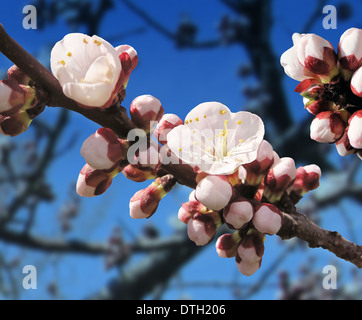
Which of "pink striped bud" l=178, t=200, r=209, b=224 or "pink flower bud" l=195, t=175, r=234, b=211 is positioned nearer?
"pink flower bud" l=195, t=175, r=234, b=211

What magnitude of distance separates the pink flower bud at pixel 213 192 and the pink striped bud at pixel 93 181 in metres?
0.13

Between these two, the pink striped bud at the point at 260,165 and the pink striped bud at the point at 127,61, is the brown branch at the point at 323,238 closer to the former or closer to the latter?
the pink striped bud at the point at 260,165

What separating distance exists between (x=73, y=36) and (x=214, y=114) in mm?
220

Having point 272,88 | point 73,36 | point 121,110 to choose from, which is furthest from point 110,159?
point 272,88

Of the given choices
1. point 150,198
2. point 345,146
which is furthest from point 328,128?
point 150,198

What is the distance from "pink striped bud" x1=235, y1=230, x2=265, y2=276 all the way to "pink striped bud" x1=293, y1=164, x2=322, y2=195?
10 cm

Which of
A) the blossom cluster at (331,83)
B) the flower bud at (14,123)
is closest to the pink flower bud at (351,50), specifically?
the blossom cluster at (331,83)

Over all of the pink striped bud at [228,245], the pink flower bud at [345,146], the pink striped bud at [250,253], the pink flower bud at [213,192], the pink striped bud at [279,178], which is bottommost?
the pink striped bud at [250,253]

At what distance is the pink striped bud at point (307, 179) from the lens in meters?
0.62

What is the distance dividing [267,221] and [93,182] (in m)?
0.24

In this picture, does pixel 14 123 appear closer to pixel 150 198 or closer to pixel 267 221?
pixel 150 198

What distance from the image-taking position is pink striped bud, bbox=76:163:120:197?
22.0 inches

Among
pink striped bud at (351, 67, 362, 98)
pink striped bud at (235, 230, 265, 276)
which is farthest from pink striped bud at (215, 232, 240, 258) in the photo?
pink striped bud at (351, 67, 362, 98)

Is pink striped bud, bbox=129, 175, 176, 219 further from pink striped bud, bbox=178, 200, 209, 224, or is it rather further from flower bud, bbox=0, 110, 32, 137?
flower bud, bbox=0, 110, 32, 137
